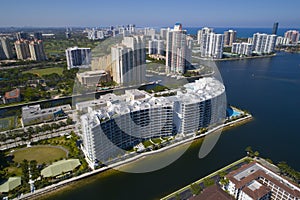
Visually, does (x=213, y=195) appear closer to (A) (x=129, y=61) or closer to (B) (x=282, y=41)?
(A) (x=129, y=61)

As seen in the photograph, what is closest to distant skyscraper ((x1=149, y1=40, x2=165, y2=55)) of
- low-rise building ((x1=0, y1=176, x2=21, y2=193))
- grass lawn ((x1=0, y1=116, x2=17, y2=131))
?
grass lawn ((x1=0, y1=116, x2=17, y2=131))

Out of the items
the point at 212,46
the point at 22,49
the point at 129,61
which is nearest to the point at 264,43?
the point at 212,46

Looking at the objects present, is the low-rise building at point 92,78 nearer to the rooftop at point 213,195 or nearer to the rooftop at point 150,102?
the rooftop at point 150,102

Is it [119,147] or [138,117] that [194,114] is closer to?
[138,117]

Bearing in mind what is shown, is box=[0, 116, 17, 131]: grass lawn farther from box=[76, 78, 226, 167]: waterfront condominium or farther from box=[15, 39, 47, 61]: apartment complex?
box=[15, 39, 47, 61]: apartment complex

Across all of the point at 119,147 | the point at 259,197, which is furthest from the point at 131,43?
the point at 259,197

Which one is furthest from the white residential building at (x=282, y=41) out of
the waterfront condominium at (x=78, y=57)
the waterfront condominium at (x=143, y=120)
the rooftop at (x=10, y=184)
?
the rooftop at (x=10, y=184)
